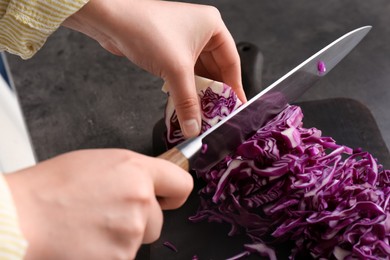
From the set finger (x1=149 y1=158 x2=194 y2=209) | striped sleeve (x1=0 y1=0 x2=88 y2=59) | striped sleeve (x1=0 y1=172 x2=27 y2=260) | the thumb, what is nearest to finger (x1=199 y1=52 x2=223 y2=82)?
the thumb

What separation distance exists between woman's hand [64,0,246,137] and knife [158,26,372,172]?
105 mm

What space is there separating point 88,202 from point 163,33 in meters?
0.66

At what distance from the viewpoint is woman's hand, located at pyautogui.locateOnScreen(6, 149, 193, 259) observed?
91cm

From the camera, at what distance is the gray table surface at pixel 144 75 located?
2016 millimetres

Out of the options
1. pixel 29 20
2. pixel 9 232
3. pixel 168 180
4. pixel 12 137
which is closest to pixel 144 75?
pixel 12 137

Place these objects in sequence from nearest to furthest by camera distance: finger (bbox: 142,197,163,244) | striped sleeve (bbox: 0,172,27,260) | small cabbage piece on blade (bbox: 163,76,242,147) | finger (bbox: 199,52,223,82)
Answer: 1. striped sleeve (bbox: 0,172,27,260)
2. finger (bbox: 142,197,163,244)
3. small cabbage piece on blade (bbox: 163,76,242,147)
4. finger (bbox: 199,52,223,82)

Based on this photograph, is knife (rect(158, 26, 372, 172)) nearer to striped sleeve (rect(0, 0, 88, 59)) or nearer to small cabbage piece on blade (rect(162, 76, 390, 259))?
small cabbage piece on blade (rect(162, 76, 390, 259))

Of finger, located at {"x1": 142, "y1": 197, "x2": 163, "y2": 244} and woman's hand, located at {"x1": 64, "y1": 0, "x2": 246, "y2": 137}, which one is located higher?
woman's hand, located at {"x1": 64, "y1": 0, "x2": 246, "y2": 137}

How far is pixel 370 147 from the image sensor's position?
173cm

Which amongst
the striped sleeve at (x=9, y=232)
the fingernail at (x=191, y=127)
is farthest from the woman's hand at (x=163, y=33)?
the striped sleeve at (x=9, y=232)

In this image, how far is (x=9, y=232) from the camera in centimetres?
86

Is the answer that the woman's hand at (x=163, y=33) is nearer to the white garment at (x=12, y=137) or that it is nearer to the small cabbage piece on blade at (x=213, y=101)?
the small cabbage piece on blade at (x=213, y=101)

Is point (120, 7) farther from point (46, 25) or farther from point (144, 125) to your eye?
point (144, 125)

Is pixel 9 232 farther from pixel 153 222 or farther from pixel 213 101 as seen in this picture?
pixel 213 101
